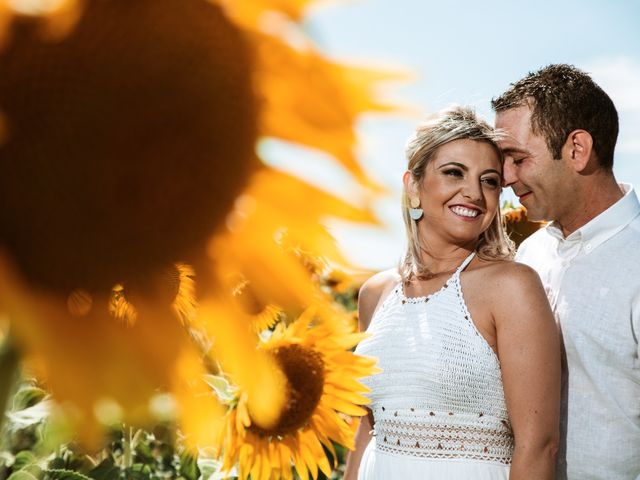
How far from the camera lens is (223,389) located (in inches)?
60.2

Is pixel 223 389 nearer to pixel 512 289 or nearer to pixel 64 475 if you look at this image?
pixel 64 475

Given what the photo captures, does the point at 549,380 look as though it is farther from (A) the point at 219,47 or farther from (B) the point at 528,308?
(A) the point at 219,47

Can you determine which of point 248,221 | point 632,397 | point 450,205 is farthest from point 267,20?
point 632,397

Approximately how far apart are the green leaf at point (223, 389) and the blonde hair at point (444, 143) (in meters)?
1.21

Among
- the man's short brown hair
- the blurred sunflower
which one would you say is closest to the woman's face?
the man's short brown hair

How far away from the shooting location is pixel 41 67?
503 millimetres

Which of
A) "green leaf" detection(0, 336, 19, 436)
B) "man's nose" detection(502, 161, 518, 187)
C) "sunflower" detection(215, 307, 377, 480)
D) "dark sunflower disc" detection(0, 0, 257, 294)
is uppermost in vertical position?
"man's nose" detection(502, 161, 518, 187)

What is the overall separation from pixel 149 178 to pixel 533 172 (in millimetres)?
2218

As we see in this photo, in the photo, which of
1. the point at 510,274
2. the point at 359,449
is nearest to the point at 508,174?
the point at 510,274

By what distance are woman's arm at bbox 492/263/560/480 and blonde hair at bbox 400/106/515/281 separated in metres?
0.33

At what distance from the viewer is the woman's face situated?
241 cm

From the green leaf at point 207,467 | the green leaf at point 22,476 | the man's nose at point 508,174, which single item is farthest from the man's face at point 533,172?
the green leaf at point 22,476

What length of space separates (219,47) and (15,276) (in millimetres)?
228

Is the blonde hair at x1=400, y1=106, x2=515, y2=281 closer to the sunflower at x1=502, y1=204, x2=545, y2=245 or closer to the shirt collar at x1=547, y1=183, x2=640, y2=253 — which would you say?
the shirt collar at x1=547, y1=183, x2=640, y2=253
